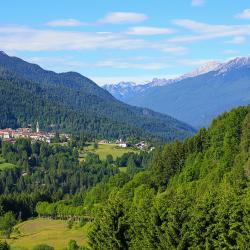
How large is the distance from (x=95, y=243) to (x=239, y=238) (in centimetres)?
1424

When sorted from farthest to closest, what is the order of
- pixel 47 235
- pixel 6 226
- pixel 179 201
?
1. pixel 6 226
2. pixel 47 235
3. pixel 179 201

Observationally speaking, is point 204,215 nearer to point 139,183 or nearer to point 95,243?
point 95,243

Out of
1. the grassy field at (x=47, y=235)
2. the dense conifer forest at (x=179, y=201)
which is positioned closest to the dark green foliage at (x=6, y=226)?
the grassy field at (x=47, y=235)

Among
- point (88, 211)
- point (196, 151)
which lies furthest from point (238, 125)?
point (88, 211)

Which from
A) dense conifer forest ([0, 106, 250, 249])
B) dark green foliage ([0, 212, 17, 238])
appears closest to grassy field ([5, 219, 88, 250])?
dark green foliage ([0, 212, 17, 238])

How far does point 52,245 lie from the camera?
8406cm

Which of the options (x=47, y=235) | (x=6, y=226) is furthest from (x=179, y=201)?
(x=6, y=226)

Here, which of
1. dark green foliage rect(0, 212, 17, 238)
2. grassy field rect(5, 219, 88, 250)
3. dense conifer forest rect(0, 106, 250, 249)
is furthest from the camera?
dark green foliage rect(0, 212, 17, 238)

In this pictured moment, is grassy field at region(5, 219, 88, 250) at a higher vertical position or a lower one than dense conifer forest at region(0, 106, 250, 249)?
lower

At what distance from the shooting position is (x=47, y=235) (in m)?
97.4

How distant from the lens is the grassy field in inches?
3410

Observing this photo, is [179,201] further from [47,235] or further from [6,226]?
[6,226]

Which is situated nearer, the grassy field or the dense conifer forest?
the dense conifer forest

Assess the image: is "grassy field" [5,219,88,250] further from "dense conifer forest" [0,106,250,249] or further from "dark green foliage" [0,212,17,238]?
"dense conifer forest" [0,106,250,249]
